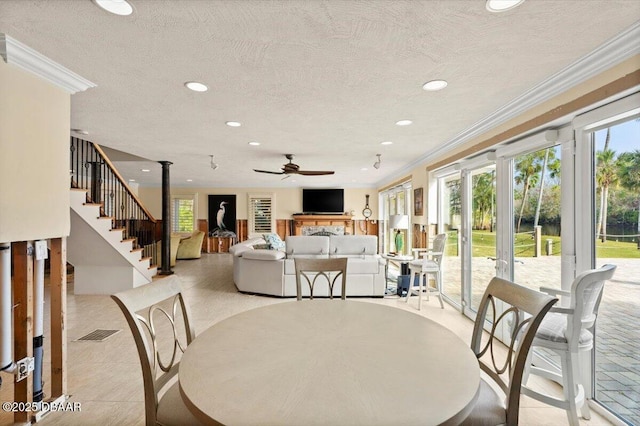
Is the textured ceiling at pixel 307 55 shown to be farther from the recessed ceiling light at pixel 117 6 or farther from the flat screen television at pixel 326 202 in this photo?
the flat screen television at pixel 326 202

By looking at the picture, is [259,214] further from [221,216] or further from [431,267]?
[431,267]

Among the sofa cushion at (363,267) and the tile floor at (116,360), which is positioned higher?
the sofa cushion at (363,267)

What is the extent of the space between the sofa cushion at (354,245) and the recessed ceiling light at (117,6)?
414cm

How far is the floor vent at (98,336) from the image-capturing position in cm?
317

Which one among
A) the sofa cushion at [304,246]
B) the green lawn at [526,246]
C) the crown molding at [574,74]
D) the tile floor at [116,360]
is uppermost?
the crown molding at [574,74]

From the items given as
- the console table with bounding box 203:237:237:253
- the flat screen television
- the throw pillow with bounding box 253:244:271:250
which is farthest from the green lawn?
the console table with bounding box 203:237:237:253

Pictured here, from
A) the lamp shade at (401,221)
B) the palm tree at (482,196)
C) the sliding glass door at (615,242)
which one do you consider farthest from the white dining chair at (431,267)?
the sliding glass door at (615,242)

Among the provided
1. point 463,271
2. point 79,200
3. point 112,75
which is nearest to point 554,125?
point 463,271

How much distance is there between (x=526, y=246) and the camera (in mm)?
2918

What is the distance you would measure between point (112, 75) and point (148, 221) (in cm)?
495

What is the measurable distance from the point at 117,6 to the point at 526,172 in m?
3.35

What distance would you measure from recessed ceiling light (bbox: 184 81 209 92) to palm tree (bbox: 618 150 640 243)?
294cm

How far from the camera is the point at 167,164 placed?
5.78 metres

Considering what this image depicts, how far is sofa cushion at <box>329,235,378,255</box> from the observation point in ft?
16.8
